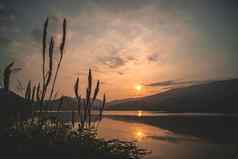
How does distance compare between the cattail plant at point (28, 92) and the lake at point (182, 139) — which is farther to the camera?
the lake at point (182, 139)

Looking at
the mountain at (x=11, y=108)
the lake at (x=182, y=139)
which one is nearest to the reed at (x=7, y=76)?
the mountain at (x=11, y=108)

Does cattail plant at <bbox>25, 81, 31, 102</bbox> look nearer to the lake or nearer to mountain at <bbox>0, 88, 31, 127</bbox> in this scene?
A: mountain at <bbox>0, 88, 31, 127</bbox>

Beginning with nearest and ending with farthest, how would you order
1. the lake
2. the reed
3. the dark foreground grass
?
the dark foreground grass
the reed
the lake

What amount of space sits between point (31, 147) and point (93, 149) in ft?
3.78

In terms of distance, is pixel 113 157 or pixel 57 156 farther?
pixel 113 157

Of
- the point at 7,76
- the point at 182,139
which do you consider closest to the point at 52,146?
the point at 7,76

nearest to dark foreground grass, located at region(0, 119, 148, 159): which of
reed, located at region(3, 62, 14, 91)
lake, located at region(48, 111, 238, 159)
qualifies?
reed, located at region(3, 62, 14, 91)

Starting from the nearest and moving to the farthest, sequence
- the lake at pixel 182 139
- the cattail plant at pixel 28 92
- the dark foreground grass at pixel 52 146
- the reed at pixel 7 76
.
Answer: the dark foreground grass at pixel 52 146 < the reed at pixel 7 76 < the cattail plant at pixel 28 92 < the lake at pixel 182 139

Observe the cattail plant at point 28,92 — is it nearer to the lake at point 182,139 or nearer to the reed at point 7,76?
the reed at point 7,76

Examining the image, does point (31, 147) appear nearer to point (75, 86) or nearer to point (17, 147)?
point (17, 147)

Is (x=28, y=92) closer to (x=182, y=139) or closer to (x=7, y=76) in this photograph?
(x=7, y=76)

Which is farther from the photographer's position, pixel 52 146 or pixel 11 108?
pixel 11 108

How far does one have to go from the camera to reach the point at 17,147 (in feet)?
13.8

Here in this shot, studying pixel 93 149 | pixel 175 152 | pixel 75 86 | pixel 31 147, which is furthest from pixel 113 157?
pixel 175 152
